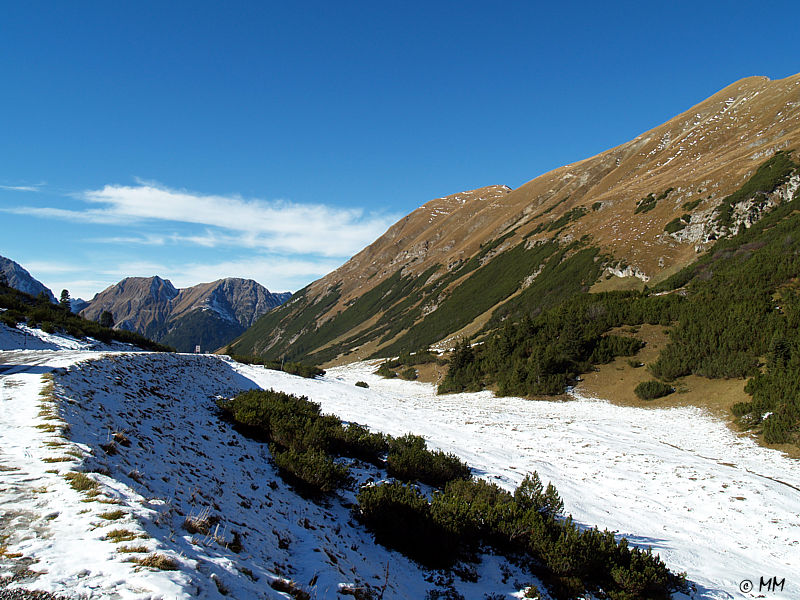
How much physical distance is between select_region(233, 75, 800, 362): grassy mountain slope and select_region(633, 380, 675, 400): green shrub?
2927cm

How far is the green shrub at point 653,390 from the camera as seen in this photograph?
2303cm

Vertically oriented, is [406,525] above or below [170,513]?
below

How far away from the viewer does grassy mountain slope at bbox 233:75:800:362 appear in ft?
172

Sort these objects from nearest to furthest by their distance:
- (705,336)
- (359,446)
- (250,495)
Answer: (250,495) < (359,446) < (705,336)

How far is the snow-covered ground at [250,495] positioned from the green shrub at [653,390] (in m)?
4.93

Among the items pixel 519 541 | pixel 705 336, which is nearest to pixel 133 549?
pixel 519 541

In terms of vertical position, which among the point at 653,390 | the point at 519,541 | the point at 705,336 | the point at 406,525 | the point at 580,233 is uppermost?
the point at 580,233

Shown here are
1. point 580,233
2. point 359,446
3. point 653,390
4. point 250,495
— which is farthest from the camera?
point 580,233

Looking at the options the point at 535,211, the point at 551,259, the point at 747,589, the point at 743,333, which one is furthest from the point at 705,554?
the point at 535,211

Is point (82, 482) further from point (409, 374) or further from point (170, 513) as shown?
point (409, 374)

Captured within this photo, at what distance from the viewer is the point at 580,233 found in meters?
70.9

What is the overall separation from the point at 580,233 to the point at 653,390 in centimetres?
5400

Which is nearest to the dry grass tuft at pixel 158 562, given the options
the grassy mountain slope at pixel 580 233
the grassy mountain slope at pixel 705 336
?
the grassy mountain slope at pixel 705 336

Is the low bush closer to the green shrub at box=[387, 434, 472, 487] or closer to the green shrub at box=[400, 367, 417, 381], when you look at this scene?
the green shrub at box=[387, 434, 472, 487]
